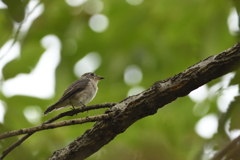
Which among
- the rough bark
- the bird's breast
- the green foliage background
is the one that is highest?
the bird's breast

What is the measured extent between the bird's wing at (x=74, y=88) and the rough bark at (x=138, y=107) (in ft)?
4.98

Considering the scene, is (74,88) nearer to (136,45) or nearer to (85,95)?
(85,95)

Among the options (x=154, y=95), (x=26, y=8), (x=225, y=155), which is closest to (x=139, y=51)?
(x=154, y=95)

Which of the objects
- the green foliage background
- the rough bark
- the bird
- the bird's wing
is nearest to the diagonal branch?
the rough bark

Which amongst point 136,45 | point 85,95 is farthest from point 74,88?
point 136,45

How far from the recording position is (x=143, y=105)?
2508mm

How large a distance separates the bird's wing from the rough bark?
1518 mm

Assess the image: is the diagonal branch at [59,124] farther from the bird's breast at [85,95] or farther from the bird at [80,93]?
the bird's breast at [85,95]

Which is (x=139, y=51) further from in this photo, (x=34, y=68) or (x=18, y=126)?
(x=18, y=126)

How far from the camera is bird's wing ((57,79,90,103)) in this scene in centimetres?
420

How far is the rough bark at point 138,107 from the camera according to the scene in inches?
94.5

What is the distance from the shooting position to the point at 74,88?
477 centimetres

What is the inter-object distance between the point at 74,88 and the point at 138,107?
2400mm

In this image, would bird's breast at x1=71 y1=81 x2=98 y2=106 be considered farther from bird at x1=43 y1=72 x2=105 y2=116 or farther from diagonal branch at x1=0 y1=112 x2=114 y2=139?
diagonal branch at x1=0 y1=112 x2=114 y2=139
